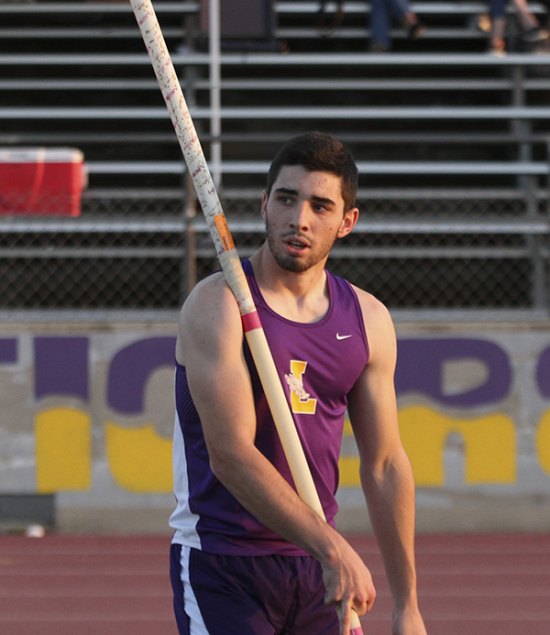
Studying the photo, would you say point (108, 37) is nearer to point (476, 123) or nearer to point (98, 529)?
point (476, 123)

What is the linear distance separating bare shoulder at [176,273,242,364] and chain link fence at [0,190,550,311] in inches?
221

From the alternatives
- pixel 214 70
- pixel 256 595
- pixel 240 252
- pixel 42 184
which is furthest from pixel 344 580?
pixel 214 70

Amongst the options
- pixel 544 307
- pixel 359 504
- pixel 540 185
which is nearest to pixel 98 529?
pixel 359 504

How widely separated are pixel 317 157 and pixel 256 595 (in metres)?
1.04

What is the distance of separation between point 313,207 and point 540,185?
9206 mm

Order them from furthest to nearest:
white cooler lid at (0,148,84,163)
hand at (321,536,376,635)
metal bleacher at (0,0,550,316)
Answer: metal bleacher at (0,0,550,316)
white cooler lid at (0,148,84,163)
hand at (321,536,376,635)

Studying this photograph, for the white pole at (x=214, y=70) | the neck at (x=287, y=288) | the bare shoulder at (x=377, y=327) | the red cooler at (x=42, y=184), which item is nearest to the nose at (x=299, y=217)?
the neck at (x=287, y=288)

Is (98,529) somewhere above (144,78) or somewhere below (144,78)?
below

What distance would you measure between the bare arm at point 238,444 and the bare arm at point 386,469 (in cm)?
34

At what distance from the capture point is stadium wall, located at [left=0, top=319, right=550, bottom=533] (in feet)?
28.9

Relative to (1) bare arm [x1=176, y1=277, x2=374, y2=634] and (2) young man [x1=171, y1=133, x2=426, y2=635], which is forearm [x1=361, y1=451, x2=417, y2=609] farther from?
(1) bare arm [x1=176, y1=277, x2=374, y2=634]

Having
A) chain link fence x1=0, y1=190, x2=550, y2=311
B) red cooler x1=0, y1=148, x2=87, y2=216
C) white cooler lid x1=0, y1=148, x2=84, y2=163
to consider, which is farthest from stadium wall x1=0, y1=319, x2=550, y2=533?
white cooler lid x1=0, y1=148, x2=84, y2=163

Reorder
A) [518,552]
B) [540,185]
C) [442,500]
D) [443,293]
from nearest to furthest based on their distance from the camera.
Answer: [518,552]
[442,500]
[443,293]
[540,185]

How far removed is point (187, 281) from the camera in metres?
9.01
